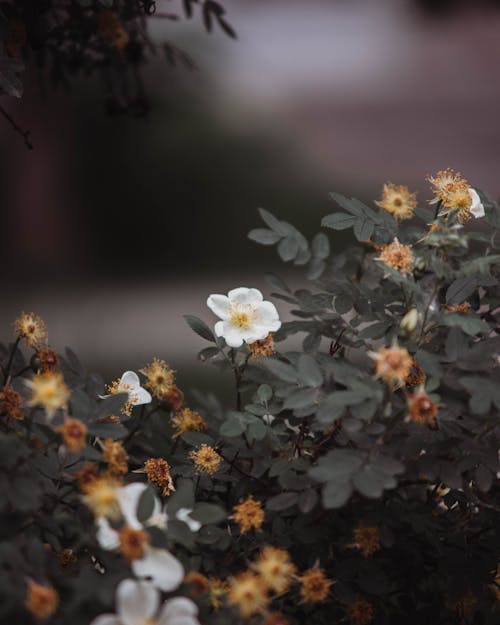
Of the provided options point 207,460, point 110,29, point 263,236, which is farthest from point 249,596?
point 110,29

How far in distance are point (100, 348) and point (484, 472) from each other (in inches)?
78.1

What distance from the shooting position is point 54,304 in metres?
2.67

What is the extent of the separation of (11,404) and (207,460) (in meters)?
0.21

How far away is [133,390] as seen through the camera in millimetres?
947

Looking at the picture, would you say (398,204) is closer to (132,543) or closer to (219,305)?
(219,305)

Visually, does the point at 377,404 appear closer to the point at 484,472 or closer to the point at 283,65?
the point at 484,472

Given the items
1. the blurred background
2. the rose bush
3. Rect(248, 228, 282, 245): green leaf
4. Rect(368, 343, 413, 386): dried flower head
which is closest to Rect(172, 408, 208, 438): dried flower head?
the rose bush

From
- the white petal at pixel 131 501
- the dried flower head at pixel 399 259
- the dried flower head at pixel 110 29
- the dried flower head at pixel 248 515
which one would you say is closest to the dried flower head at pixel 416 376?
the dried flower head at pixel 399 259

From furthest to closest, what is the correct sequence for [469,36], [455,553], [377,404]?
[469,36] → [455,553] → [377,404]

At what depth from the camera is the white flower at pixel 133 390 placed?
0.93m

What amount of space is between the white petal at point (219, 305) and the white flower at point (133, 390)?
12 centimetres

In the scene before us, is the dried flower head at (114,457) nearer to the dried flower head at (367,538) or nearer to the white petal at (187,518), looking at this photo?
the white petal at (187,518)

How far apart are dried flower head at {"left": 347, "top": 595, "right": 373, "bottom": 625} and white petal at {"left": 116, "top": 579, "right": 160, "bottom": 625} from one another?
0.28 m

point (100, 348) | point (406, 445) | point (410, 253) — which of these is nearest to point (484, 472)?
point (406, 445)
